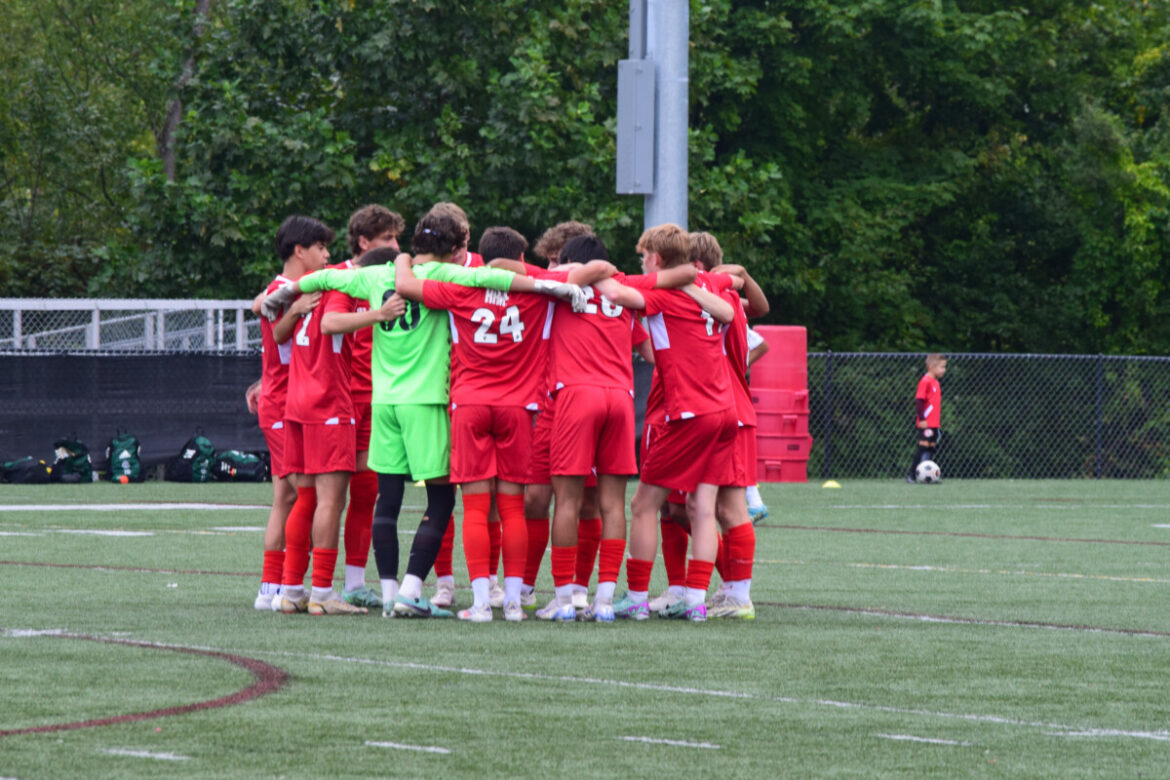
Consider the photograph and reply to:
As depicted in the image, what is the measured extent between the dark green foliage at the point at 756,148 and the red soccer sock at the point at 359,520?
17834 millimetres

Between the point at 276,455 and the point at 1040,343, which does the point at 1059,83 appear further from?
the point at 276,455

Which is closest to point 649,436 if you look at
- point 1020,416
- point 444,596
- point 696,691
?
point 444,596

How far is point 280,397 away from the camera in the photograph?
29.9 feet

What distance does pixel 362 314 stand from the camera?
8.45m

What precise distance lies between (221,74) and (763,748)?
2471 centimetres

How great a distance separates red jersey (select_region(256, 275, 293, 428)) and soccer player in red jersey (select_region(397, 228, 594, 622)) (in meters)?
0.92

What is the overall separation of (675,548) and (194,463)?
1409cm

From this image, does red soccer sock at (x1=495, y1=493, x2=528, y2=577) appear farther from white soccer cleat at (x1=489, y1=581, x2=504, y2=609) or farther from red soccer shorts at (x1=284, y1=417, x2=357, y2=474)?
red soccer shorts at (x1=284, y1=417, x2=357, y2=474)

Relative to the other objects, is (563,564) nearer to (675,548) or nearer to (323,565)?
(675,548)

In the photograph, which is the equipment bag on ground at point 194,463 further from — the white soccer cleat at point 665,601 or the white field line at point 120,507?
the white soccer cleat at point 665,601

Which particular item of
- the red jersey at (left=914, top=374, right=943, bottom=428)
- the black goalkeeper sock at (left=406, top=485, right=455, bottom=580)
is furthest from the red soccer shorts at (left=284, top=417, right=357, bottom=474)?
the red jersey at (left=914, top=374, right=943, bottom=428)

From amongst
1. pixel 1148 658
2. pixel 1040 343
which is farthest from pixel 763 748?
pixel 1040 343

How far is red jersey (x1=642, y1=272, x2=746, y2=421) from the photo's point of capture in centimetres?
877

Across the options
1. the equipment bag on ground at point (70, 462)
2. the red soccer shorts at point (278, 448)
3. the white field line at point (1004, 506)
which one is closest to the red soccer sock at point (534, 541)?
the red soccer shorts at point (278, 448)
